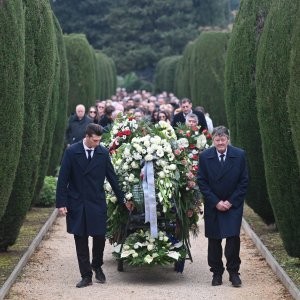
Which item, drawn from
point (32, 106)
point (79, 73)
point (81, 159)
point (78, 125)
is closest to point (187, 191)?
point (81, 159)

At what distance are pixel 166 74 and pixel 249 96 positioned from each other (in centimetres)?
4665

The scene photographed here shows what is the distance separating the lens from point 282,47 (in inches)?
453

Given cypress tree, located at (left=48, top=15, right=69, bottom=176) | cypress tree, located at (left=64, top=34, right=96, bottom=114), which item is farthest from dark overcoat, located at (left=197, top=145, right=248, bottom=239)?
cypress tree, located at (left=64, top=34, right=96, bottom=114)

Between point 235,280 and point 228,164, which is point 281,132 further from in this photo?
point 235,280

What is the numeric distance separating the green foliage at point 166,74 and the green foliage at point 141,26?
2906 mm

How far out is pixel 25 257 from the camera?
12195mm

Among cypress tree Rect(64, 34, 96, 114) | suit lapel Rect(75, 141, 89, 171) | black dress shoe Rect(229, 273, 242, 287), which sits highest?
suit lapel Rect(75, 141, 89, 171)

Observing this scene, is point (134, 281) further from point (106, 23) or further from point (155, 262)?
point (106, 23)

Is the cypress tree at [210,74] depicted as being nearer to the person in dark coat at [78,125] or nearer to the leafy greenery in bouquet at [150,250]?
the person in dark coat at [78,125]

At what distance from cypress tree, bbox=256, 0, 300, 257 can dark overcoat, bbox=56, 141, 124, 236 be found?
2090 mm

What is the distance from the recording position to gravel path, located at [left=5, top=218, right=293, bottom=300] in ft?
33.4

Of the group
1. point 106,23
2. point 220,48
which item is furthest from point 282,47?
point 106,23

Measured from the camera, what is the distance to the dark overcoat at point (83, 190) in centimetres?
1057

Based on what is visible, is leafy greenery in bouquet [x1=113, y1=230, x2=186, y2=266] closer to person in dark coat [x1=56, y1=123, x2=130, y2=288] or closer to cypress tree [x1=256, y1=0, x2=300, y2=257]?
person in dark coat [x1=56, y1=123, x2=130, y2=288]
